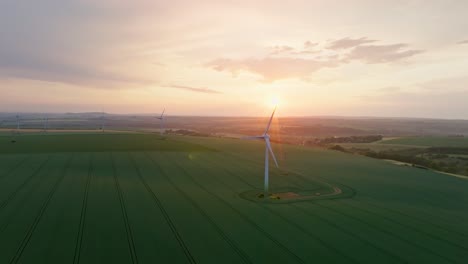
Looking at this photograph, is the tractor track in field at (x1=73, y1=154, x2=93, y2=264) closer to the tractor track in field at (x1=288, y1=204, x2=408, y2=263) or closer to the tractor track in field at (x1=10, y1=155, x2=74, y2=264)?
the tractor track in field at (x1=10, y1=155, x2=74, y2=264)

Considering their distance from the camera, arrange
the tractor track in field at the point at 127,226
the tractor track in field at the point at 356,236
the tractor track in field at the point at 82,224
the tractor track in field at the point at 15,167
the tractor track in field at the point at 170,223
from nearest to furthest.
Result: the tractor track in field at the point at 82,224
the tractor track in field at the point at 127,226
the tractor track in field at the point at 170,223
the tractor track in field at the point at 356,236
the tractor track in field at the point at 15,167

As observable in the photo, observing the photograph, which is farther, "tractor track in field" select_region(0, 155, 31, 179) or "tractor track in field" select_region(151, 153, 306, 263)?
"tractor track in field" select_region(0, 155, 31, 179)

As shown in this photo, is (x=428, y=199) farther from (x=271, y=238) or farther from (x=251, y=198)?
(x=271, y=238)

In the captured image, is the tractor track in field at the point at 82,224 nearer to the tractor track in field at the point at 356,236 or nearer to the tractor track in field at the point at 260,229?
the tractor track in field at the point at 260,229

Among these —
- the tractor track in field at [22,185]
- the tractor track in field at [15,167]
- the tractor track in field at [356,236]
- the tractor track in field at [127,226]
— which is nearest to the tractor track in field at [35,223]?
the tractor track in field at [22,185]

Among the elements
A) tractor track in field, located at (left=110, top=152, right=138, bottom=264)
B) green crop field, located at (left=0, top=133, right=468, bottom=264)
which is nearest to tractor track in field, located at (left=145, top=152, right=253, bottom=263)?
green crop field, located at (left=0, top=133, right=468, bottom=264)

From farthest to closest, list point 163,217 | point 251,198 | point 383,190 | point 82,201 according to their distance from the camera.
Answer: point 383,190 → point 251,198 → point 82,201 → point 163,217

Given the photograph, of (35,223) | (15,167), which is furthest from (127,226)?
(15,167)

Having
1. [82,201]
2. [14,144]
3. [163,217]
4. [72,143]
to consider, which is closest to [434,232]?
[163,217]
